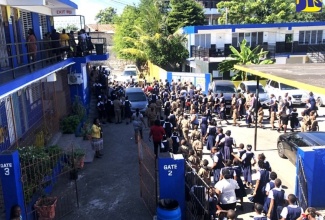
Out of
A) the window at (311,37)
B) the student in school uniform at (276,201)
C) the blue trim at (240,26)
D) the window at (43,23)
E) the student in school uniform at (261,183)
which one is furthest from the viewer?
the window at (311,37)

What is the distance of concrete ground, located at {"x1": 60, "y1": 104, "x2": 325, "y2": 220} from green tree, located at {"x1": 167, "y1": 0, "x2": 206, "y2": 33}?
84.2 feet

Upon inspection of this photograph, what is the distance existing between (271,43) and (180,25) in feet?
36.9

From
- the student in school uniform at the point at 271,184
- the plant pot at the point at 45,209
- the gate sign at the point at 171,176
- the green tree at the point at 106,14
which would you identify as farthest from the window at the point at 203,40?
the green tree at the point at 106,14

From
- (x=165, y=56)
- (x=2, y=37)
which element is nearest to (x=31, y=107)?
(x=2, y=37)

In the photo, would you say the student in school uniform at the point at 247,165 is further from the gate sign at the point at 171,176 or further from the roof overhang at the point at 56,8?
the roof overhang at the point at 56,8

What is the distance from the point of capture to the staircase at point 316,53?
32.0 m

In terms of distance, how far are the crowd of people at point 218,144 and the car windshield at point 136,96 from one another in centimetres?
61

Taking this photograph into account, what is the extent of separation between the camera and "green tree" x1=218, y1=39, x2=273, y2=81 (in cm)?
2752

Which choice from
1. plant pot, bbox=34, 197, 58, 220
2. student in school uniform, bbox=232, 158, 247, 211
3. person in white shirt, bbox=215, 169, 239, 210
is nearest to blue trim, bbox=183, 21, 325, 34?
student in school uniform, bbox=232, 158, 247, 211

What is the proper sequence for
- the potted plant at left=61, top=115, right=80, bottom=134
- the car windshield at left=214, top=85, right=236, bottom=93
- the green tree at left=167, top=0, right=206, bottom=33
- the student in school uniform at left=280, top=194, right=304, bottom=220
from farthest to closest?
1. the green tree at left=167, top=0, right=206, bottom=33
2. the car windshield at left=214, top=85, right=236, bottom=93
3. the potted plant at left=61, top=115, right=80, bottom=134
4. the student in school uniform at left=280, top=194, right=304, bottom=220

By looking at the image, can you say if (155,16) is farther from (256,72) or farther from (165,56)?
(256,72)

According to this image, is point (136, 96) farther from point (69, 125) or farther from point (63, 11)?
point (63, 11)

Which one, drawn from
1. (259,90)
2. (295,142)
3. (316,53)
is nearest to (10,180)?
(295,142)

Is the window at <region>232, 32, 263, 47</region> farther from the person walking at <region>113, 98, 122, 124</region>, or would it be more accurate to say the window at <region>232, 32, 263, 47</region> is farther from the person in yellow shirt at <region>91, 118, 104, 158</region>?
the person in yellow shirt at <region>91, 118, 104, 158</region>
